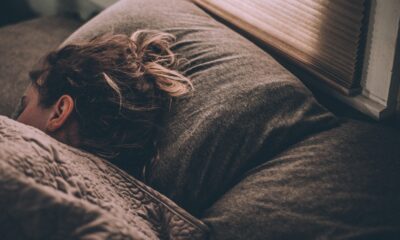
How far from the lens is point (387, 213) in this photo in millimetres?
753

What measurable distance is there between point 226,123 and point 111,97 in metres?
0.25

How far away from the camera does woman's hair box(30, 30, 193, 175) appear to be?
96 cm

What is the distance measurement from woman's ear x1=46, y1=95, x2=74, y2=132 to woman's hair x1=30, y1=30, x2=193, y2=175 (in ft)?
0.05

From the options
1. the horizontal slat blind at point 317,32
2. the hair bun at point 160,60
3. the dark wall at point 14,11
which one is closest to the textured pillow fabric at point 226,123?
the hair bun at point 160,60

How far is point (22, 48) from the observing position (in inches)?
65.9

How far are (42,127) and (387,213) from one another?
26.9 inches

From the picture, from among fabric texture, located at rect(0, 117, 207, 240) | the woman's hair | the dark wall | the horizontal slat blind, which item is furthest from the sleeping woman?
the dark wall

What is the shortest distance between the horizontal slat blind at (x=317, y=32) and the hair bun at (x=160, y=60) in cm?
28

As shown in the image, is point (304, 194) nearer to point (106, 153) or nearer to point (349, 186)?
point (349, 186)

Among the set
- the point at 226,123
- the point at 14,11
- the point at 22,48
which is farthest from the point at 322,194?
the point at 14,11

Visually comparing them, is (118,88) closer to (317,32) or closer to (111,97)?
(111,97)

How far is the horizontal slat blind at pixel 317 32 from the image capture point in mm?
1027

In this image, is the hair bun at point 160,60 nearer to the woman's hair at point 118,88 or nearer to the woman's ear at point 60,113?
the woman's hair at point 118,88

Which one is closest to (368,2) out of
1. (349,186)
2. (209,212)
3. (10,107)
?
(349,186)
